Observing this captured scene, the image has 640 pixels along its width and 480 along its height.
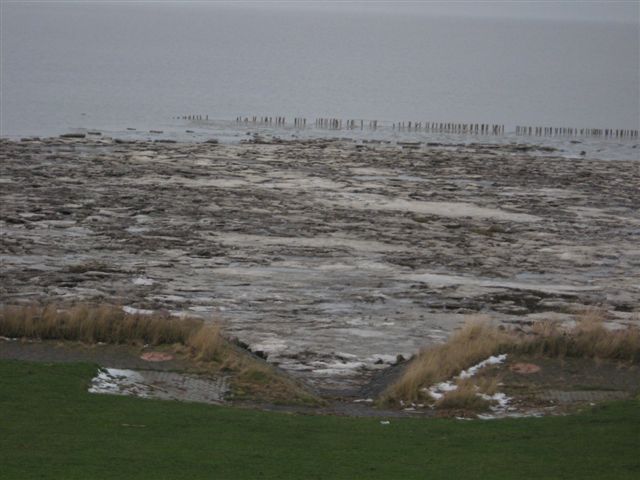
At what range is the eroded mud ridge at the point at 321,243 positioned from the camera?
23.5m

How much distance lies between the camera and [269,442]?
A: 12.2 metres

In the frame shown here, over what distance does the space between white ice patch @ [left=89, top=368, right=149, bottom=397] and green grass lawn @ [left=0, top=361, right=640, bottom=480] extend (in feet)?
0.88

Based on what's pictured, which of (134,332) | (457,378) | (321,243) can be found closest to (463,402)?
(457,378)

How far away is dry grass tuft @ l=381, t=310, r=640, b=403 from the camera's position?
17.3 m

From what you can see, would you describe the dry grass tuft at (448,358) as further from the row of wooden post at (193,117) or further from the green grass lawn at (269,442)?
the row of wooden post at (193,117)

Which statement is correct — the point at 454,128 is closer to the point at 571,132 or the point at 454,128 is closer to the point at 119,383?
the point at 571,132

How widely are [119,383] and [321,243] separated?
16522mm

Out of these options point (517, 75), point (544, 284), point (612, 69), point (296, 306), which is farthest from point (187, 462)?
point (612, 69)

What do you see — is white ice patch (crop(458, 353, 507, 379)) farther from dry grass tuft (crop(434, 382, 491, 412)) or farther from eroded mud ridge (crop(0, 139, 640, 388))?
eroded mud ridge (crop(0, 139, 640, 388))

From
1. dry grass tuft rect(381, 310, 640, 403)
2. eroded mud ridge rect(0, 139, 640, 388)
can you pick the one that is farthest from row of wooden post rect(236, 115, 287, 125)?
dry grass tuft rect(381, 310, 640, 403)

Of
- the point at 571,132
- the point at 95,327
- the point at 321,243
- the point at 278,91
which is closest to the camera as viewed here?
the point at 95,327

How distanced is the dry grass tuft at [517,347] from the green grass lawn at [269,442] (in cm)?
326

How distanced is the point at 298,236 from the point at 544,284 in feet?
25.1

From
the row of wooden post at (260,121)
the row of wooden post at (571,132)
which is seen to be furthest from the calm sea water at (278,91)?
the row of wooden post at (571,132)
